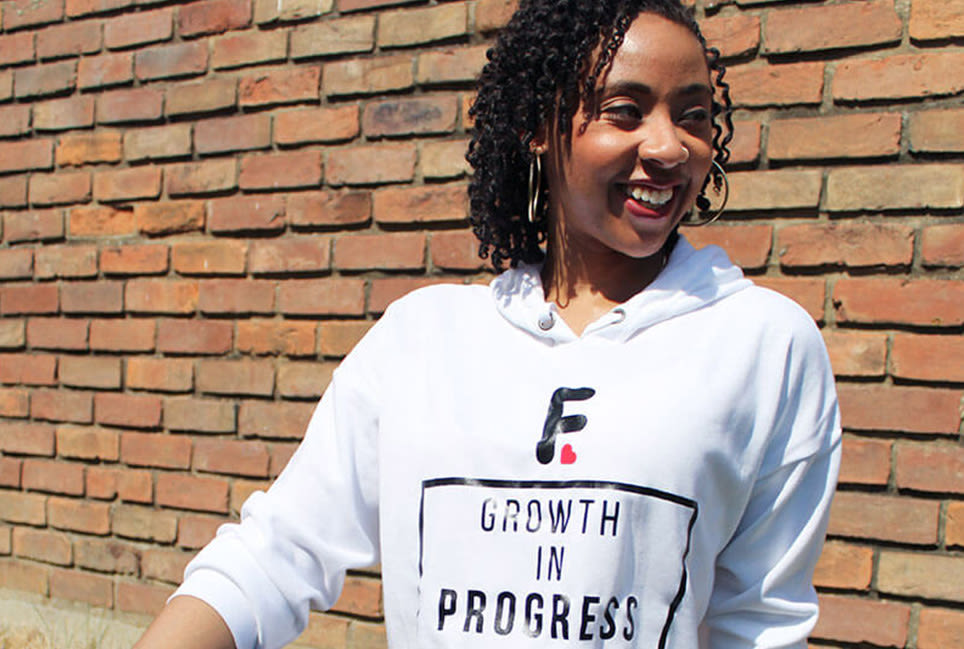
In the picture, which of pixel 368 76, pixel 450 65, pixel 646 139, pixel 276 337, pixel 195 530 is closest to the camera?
pixel 646 139

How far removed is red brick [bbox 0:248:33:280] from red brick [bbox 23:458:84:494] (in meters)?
0.62

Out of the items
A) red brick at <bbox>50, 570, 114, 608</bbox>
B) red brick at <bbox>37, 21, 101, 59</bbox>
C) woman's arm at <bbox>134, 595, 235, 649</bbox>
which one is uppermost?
red brick at <bbox>37, 21, 101, 59</bbox>

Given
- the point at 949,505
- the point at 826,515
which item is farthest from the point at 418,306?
the point at 949,505

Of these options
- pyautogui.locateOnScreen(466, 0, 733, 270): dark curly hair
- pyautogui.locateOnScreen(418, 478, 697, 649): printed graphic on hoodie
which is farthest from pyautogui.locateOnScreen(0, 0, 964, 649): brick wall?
pyautogui.locateOnScreen(418, 478, 697, 649): printed graphic on hoodie

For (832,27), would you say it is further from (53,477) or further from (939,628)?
(53,477)

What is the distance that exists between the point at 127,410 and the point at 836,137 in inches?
85.8

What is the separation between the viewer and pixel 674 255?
1417 mm

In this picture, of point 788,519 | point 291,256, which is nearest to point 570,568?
point 788,519

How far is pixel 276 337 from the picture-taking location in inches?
111

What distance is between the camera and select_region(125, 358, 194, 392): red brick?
9.74 feet

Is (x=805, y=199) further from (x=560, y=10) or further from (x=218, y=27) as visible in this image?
(x=218, y=27)

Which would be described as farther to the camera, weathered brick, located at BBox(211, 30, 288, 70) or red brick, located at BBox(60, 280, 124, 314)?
red brick, located at BBox(60, 280, 124, 314)

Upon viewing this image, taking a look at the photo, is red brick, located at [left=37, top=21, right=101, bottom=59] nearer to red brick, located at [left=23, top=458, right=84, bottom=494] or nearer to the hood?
red brick, located at [left=23, top=458, right=84, bottom=494]

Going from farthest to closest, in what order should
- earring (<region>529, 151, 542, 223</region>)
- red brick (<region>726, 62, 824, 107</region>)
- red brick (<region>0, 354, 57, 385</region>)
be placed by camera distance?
red brick (<region>0, 354, 57, 385</region>) → red brick (<region>726, 62, 824, 107</region>) → earring (<region>529, 151, 542, 223</region>)
